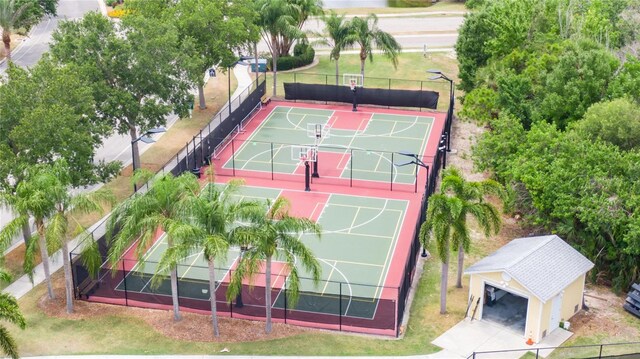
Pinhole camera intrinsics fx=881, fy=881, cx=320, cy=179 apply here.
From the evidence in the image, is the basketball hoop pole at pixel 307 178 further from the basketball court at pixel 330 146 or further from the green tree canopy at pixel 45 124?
the green tree canopy at pixel 45 124

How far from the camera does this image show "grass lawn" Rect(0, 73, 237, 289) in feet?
136

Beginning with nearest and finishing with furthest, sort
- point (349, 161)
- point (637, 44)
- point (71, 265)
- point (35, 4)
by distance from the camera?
point (71, 265), point (349, 161), point (637, 44), point (35, 4)

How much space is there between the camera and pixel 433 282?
39.0m

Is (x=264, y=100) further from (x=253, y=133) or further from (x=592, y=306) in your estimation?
(x=592, y=306)

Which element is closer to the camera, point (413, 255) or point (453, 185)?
point (453, 185)

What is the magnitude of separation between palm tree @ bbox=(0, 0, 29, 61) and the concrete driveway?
49212 mm

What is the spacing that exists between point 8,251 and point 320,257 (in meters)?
14.9

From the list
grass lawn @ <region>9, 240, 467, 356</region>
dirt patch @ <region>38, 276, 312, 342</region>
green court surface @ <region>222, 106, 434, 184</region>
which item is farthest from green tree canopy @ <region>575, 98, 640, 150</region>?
dirt patch @ <region>38, 276, 312, 342</region>

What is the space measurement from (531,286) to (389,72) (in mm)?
39209

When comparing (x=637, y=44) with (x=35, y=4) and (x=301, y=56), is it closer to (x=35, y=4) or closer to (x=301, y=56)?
(x=301, y=56)

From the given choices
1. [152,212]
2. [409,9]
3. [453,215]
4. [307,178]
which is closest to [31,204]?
[152,212]

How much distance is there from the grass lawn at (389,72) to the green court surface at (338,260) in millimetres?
19085

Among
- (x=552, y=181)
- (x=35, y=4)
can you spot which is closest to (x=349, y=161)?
(x=552, y=181)

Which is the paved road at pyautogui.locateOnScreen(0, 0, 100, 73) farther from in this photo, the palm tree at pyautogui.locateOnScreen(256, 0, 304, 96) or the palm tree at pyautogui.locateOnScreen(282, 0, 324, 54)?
the palm tree at pyautogui.locateOnScreen(282, 0, 324, 54)
